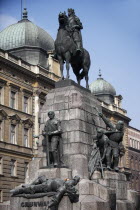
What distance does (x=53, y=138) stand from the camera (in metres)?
14.2

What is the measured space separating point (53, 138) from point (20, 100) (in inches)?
1059

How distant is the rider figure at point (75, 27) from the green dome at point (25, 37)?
31.0 m

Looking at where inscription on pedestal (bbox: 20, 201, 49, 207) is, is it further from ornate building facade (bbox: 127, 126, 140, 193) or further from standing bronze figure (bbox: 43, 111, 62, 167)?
ornate building facade (bbox: 127, 126, 140, 193)

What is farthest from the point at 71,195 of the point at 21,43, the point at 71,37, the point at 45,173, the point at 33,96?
the point at 21,43

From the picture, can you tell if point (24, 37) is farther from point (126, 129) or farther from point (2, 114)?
point (126, 129)

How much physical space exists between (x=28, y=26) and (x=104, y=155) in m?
36.8

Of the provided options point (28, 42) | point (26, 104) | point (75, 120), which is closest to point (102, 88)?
point (28, 42)

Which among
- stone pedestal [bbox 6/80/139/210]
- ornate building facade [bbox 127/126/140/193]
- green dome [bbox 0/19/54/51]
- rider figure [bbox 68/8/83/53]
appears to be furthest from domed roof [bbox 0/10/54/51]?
stone pedestal [bbox 6/80/139/210]

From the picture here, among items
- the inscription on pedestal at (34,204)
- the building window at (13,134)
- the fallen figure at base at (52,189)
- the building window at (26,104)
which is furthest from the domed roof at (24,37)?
the inscription on pedestal at (34,204)

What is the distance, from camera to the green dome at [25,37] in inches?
1890

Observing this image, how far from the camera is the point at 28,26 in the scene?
49375 mm

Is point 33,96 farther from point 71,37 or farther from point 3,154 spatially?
point 71,37

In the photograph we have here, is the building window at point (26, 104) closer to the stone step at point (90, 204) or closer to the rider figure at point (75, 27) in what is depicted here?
the rider figure at point (75, 27)

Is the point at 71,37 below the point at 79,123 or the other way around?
the other way around
